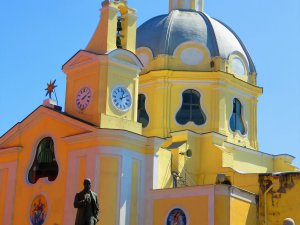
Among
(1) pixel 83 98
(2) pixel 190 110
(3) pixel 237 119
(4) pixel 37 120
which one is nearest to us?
(1) pixel 83 98

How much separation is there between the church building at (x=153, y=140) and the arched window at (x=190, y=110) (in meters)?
0.05

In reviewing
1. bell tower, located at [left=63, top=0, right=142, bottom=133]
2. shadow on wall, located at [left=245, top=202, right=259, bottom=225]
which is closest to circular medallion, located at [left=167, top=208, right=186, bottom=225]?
shadow on wall, located at [left=245, top=202, right=259, bottom=225]

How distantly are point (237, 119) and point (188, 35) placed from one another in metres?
5.47

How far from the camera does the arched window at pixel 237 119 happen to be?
136 feet

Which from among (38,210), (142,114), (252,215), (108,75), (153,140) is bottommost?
(252,215)

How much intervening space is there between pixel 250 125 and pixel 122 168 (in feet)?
39.3

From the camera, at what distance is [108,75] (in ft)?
114

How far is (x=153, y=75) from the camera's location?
4122 cm

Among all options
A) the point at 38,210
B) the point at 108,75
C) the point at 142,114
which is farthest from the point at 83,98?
the point at 142,114

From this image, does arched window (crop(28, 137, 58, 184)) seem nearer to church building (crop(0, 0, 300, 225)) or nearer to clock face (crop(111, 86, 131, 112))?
church building (crop(0, 0, 300, 225))

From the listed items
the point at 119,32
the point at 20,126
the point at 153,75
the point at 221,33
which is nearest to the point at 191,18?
the point at 221,33

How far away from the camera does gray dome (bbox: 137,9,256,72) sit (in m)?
42.0

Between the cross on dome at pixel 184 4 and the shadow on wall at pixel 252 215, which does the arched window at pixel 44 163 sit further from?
the cross on dome at pixel 184 4

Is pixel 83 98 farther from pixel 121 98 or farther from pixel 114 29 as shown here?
pixel 114 29
